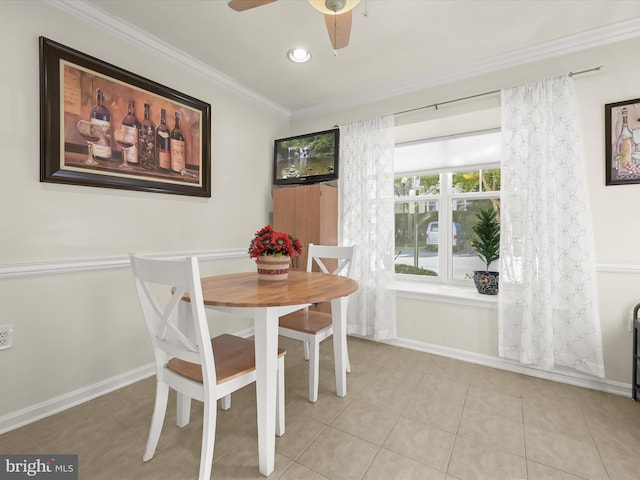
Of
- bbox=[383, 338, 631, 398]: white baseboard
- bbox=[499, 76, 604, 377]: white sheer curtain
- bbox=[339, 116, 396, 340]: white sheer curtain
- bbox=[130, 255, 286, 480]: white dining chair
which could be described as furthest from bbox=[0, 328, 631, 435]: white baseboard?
bbox=[130, 255, 286, 480]: white dining chair

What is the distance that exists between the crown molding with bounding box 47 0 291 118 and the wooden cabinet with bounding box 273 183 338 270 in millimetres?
1116

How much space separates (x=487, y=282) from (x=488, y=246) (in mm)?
349

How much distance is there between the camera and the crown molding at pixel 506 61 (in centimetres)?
211

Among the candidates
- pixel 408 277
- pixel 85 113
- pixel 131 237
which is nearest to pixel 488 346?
pixel 408 277

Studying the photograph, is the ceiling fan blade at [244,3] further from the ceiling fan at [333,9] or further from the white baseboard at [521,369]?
the white baseboard at [521,369]

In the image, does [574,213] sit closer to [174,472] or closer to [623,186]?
[623,186]

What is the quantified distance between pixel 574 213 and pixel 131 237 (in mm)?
3255

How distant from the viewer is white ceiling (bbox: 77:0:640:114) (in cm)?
195

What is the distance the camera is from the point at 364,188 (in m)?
3.09

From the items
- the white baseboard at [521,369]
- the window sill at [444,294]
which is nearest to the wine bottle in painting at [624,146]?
the window sill at [444,294]

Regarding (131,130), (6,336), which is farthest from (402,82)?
(6,336)

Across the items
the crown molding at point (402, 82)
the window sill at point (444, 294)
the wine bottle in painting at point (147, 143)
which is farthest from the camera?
the window sill at point (444, 294)

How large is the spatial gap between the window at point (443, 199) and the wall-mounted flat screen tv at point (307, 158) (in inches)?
31.9

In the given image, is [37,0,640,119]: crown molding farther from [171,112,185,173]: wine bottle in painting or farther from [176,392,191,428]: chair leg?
[176,392,191,428]: chair leg
